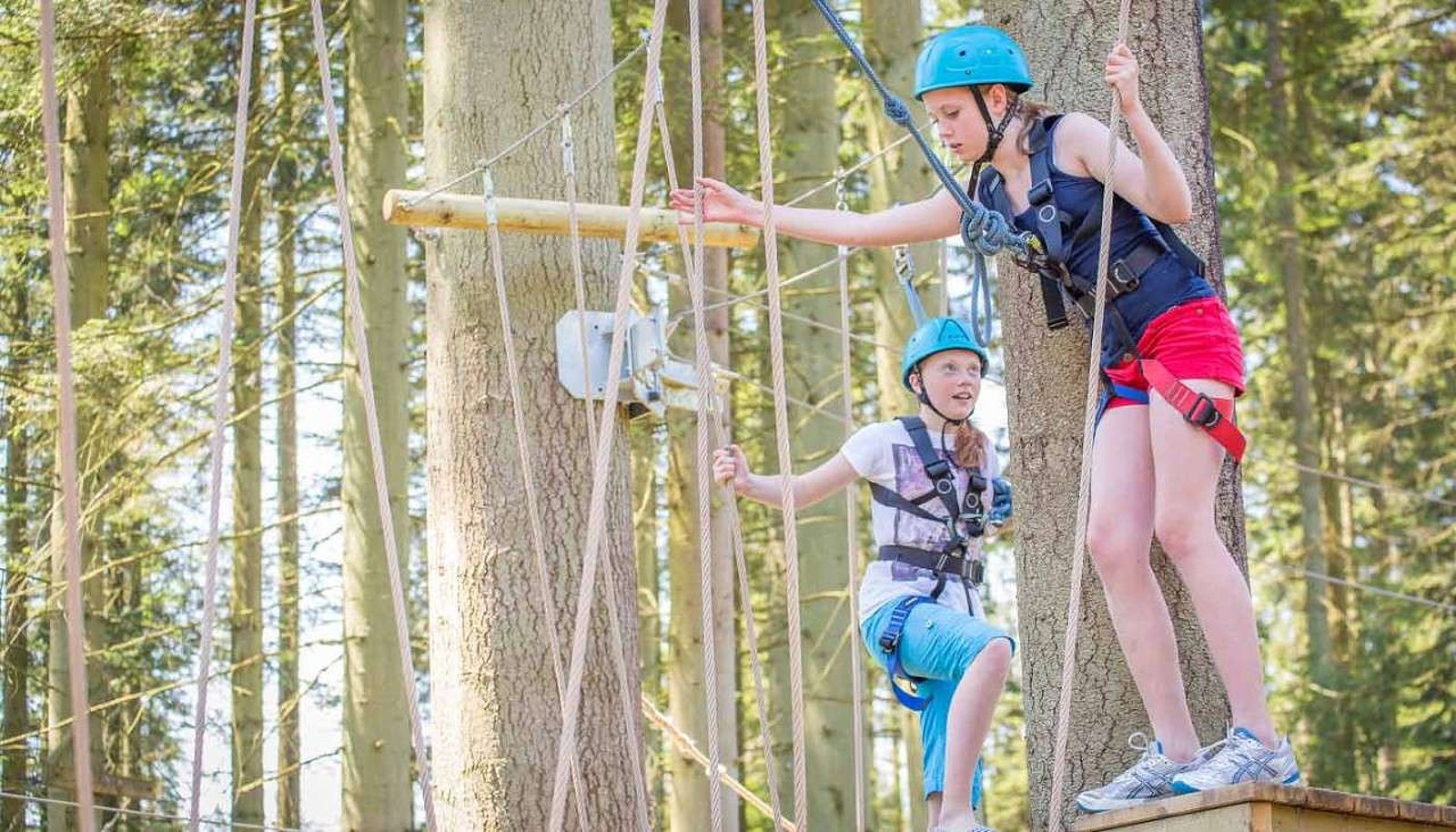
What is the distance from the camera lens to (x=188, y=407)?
888cm

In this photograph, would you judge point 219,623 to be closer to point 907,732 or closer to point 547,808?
point 907,732

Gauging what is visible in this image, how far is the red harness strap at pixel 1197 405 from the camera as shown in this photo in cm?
305

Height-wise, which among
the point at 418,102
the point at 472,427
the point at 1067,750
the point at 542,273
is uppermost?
the point at 418,102

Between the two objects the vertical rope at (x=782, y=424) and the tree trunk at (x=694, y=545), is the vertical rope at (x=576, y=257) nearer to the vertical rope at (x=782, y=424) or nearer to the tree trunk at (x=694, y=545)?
→ the vertical rope at (x=782, y=424)

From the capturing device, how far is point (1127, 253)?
3160mm

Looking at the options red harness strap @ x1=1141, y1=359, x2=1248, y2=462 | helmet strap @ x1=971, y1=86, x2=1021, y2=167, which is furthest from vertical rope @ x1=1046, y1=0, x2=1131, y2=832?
helmet strap @ x1=971, y1=86, x2=1021, y2=167

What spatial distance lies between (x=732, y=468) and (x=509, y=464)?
1.21 meters

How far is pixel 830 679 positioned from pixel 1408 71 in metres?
6.90

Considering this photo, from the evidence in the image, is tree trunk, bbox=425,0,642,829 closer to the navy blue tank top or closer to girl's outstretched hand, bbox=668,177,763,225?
girl's outstretched hand, bbox=668,177,763,225

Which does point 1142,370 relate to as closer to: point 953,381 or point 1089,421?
point 1089,421

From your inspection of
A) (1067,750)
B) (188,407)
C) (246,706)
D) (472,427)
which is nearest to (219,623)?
(246,706)

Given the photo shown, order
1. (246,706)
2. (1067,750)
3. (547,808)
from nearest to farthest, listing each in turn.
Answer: (1067,750), (547,808), (246,706)

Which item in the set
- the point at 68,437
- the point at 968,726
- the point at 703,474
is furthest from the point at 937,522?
the point at 68,437

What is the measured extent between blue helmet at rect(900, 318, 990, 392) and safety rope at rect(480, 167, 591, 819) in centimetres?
84
